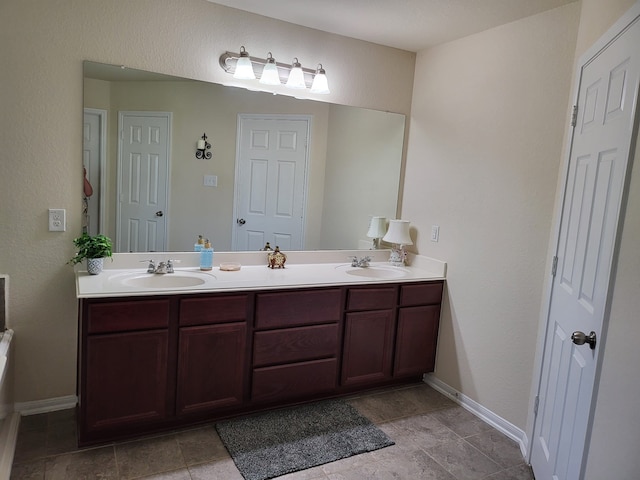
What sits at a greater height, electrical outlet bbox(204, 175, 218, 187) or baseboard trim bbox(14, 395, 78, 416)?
electrical outlet bbox(204, 175, 218, 187)

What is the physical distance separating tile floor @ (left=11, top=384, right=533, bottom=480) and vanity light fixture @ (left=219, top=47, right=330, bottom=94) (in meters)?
2.09

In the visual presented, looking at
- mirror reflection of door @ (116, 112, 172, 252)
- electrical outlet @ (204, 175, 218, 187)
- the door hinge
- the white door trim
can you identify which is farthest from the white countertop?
the door hinge

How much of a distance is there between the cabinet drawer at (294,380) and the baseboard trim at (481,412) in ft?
2.68

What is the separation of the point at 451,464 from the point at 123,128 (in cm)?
254

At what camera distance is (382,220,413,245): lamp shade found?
3.29 metres

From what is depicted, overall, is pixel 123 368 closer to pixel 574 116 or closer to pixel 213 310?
pixel 213 310

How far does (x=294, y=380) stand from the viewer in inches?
104

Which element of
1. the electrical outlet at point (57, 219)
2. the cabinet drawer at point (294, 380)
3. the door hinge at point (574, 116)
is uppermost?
the door hinge at point (574, 116)

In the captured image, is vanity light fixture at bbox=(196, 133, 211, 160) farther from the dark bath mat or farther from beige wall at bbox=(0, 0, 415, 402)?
the dark bath mat

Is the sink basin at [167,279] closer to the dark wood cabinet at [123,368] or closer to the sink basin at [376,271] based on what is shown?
the dark wood cabinet at [123,368]

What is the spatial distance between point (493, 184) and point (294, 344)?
154cm

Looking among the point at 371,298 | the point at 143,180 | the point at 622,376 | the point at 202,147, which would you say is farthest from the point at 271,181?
the point at 622,376

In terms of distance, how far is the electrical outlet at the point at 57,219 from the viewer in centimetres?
239

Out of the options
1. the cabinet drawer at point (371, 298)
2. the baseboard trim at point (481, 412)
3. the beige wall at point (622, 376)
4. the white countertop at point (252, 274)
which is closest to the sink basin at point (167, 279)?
the white countertop at point (252, 274)
